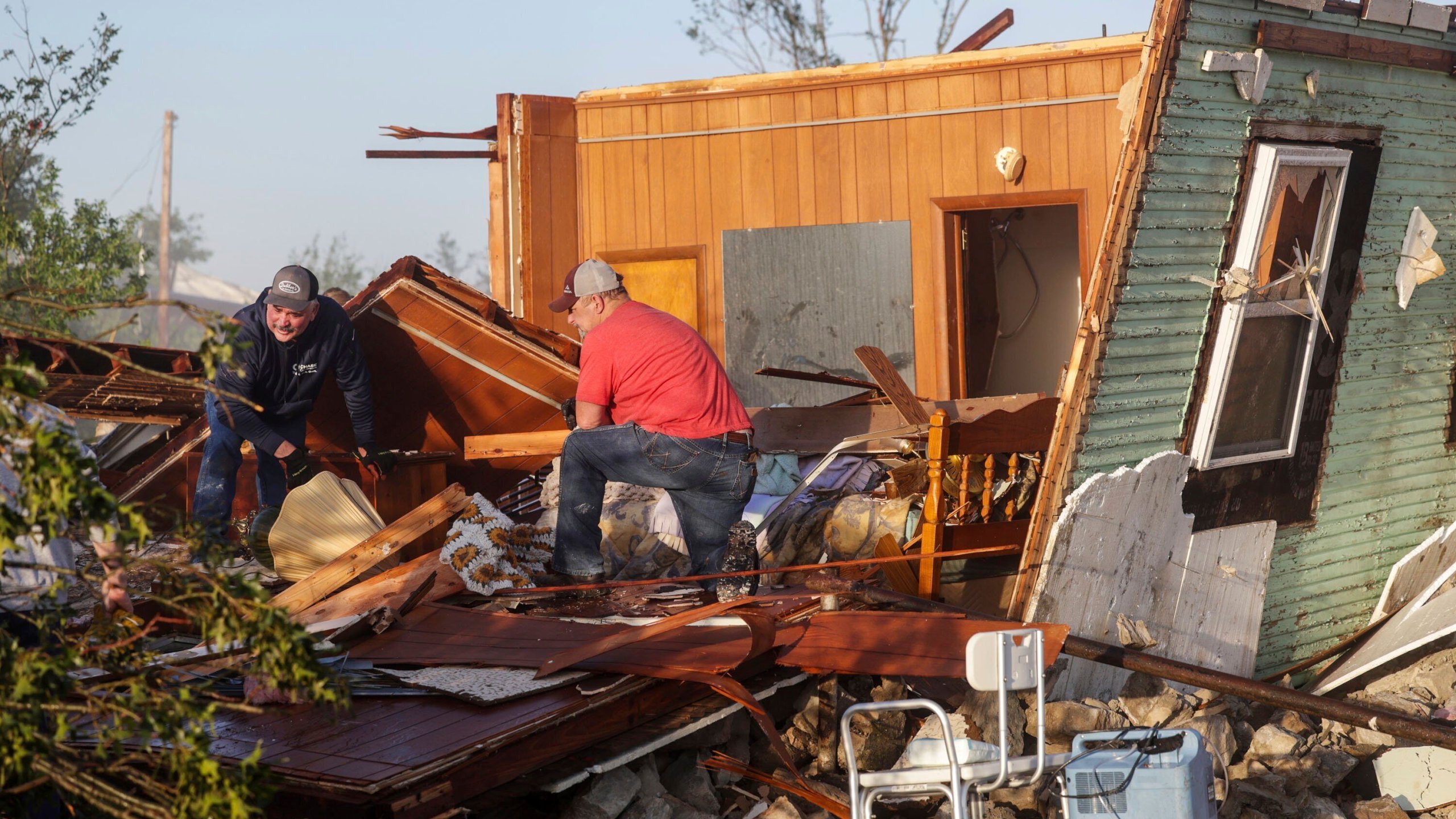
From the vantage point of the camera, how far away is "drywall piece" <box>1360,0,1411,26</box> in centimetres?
762

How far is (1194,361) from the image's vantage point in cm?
718

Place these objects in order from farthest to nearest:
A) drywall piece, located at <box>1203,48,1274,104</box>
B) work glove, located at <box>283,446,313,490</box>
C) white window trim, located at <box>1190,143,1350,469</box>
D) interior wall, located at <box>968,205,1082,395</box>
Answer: interior wall, located at <box>968,205,1082,395</box> < work glove, located at <box>283,446,313,490</box> < white window trim, located at <box>1190,143,1350,469</box> < drywall piece, located at <box>1203,48,1274,104</box>

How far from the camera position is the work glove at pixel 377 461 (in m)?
7.27

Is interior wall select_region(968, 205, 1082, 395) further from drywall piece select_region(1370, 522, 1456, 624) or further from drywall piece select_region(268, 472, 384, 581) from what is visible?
drywall piece select_region(268, 472, 384, 581)

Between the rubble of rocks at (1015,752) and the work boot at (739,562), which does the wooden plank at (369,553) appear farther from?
the rubble of rocks at (1015,752)

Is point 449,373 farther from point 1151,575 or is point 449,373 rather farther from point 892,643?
point 1151,575

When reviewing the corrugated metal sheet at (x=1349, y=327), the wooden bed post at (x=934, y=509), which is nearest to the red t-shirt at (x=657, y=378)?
the wooden bed post at (x=934, y=509)

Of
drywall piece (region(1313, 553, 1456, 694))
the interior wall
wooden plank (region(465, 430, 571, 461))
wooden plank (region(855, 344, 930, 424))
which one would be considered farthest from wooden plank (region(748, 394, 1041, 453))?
the interior wall

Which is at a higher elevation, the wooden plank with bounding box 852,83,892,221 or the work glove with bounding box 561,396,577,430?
the wooden plank with bounding box 852,83,892,221

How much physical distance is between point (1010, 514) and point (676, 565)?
192cm

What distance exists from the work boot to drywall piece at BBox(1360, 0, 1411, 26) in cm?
481

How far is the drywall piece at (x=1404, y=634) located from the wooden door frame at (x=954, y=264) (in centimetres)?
314

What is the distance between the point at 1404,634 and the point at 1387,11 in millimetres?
3801

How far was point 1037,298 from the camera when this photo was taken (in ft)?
41.1
